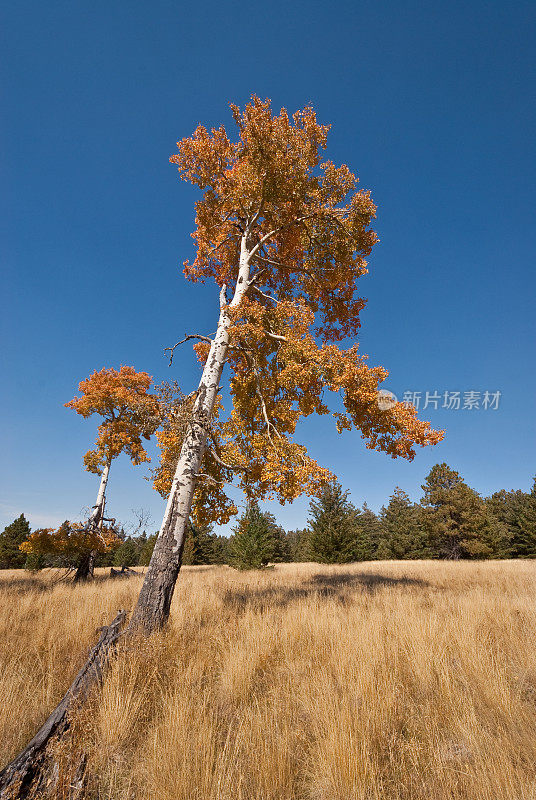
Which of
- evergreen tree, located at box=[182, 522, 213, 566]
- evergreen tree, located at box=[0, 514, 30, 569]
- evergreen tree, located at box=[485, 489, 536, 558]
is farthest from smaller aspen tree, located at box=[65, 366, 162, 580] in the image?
evergreen tree, located at box=[485, 489, 536, 558]

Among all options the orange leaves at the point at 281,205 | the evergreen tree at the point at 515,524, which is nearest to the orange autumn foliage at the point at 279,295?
the orange leaves at the point at 281,205

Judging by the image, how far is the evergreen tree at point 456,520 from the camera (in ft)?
107

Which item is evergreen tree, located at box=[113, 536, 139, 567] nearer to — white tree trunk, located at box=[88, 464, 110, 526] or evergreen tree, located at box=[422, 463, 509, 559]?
white tree trunk, located at box=[88, 464, 110, 526]

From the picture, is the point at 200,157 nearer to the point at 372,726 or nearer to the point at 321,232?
the point at 321,232

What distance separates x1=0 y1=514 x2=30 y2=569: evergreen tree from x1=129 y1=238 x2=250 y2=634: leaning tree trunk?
4951 cm

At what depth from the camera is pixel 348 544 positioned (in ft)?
76.9

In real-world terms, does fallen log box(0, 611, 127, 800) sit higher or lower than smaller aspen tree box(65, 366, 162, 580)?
lower

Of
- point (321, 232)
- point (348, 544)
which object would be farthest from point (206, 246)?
point (348, 544)

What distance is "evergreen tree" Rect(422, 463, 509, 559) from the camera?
3266 centimetres

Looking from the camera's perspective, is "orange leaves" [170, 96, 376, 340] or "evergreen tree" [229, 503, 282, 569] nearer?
Answer: "orange leaves" [170, 96, 376, 340]

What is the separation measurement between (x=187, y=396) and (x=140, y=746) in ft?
15.8

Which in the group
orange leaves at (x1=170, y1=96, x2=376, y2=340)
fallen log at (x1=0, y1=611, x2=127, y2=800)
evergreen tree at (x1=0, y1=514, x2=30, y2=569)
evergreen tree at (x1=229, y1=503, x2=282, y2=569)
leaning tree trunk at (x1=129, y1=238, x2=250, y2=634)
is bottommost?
evergreen tree at (x1=0, y1=514, x2=30, y2=569)

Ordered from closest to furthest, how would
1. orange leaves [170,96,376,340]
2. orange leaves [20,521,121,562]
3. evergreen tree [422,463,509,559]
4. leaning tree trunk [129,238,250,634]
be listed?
leaning tree trunk [129,238,250,634]
orange leaves [170,96,376,340]
orange leaves [20,521,121,562]
evergreen tree [422,463,509,559]

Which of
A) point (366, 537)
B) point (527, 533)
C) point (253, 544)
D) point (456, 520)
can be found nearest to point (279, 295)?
point (253, 544)
